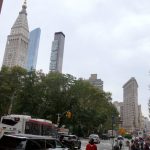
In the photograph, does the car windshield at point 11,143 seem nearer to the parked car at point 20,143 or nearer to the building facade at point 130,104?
the parked car at point 20,143

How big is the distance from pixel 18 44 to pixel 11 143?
168m

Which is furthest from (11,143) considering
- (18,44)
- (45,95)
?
(18,44)

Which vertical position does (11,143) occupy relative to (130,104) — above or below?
below

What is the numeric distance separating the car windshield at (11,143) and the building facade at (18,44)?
494 ft

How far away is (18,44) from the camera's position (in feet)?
573

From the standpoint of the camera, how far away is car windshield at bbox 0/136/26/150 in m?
10.1

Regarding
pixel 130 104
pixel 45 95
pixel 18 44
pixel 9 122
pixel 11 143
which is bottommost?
pixel 11 143

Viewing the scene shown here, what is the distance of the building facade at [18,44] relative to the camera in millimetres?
167538

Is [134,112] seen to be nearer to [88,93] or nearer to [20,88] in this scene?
[88,93]

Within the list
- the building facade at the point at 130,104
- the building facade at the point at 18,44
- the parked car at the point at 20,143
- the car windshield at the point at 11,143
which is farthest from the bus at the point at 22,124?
the building facade at the point at 130,104

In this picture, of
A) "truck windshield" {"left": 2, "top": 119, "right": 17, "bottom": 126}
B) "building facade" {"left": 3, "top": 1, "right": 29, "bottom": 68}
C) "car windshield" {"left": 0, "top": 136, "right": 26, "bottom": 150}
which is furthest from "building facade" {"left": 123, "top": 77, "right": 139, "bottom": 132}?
"car windshield" {"left": 0, "top": 136, "right": 26, "bottom": 150}

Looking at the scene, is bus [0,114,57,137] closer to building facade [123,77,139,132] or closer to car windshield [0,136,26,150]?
car windshield [0,136,26,150]

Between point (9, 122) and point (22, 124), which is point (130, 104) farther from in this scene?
point (22, 124)

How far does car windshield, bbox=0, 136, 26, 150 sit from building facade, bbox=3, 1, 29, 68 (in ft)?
494
